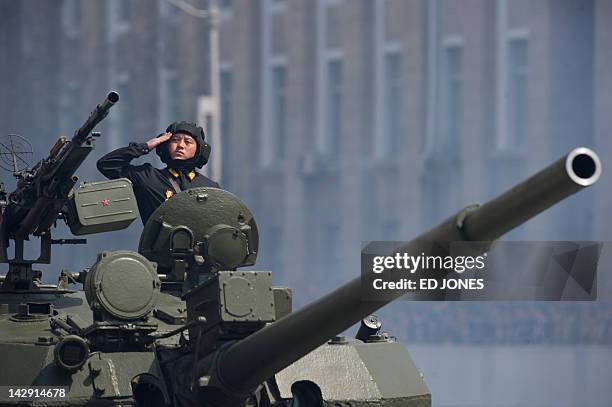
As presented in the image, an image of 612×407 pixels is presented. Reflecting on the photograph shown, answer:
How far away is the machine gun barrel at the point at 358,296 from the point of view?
35.7 feet

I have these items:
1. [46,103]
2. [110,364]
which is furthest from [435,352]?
[110,364]

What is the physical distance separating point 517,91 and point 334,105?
668 cm

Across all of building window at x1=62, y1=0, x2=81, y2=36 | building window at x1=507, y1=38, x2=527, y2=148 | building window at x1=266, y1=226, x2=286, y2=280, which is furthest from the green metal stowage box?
building window at x1=62, y1=0, x2=81, y2=36

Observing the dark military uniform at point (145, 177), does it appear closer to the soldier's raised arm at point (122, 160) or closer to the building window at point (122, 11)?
the soldier's raised arm at point (122, 160)

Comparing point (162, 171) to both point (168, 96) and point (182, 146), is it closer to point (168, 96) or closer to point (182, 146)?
point (182, 146)

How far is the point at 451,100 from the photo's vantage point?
44.8 m

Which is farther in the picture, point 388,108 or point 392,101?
point 388,108

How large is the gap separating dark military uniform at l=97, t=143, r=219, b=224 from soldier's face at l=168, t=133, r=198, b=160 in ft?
0.47

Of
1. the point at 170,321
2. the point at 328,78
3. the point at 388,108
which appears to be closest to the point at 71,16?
the point at 328,78

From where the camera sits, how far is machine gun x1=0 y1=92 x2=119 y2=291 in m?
14.4

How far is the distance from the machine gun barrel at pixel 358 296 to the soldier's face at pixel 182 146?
3259 millimetres

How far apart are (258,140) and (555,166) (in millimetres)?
38909

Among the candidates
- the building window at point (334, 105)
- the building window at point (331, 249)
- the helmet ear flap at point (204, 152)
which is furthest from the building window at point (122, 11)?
the helmet ear flap at point (204, 152)

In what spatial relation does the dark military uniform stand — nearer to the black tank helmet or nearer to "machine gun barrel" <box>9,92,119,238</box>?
the black tank helmet
